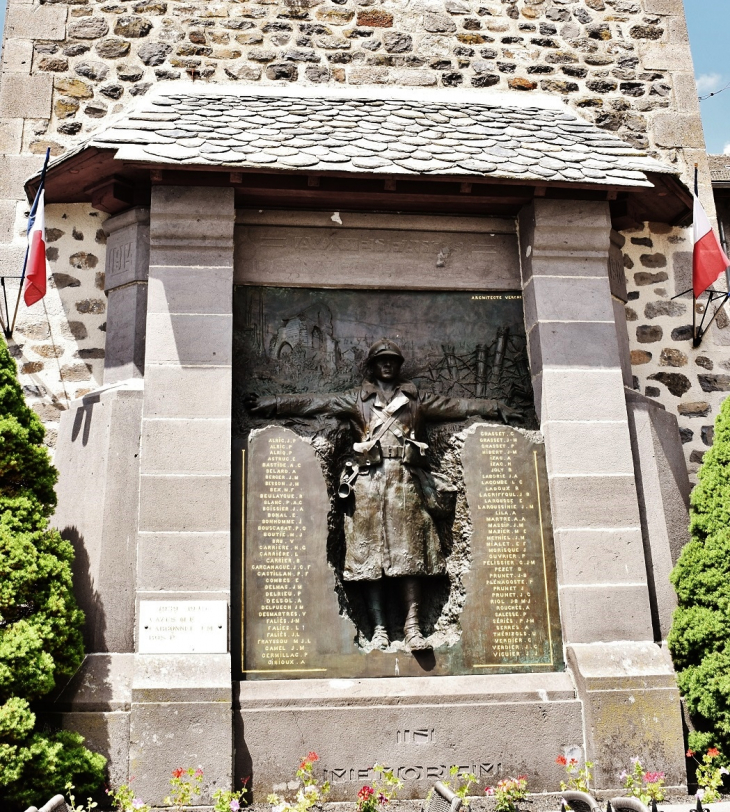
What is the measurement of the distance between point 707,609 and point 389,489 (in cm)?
244

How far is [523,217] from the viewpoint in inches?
308

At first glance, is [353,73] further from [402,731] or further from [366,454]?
[402,731]

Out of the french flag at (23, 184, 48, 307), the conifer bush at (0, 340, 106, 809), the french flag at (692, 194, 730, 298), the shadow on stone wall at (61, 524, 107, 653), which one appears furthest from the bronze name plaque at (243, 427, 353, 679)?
the french flag at (692, 194, 730, 298)

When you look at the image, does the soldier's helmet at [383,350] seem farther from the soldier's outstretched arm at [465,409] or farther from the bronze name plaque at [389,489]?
the soldier's outstretched arm at [465,409]

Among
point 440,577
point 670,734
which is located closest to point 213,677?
point 440,577

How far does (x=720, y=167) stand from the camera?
995 centimetres

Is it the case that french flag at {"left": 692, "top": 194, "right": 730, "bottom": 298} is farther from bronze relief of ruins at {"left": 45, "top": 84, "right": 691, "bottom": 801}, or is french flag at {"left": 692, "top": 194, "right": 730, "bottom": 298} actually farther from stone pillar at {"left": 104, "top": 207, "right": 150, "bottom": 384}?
stone pillar at {"left": 104, "top": 207, "right": 150, "bottom": 384}

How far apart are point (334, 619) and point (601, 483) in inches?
89.9

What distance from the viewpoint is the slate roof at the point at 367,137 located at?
7137 millimetres

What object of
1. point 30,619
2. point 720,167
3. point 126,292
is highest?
point 720,167

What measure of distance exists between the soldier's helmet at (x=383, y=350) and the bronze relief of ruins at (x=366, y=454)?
20 mm

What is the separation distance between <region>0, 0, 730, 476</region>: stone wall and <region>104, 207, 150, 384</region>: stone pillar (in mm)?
308

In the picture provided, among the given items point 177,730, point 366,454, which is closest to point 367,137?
point 366,454

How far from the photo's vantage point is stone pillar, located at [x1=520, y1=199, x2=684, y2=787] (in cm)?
643
